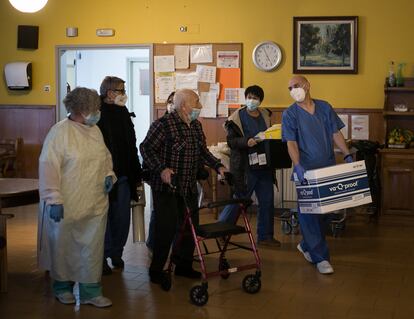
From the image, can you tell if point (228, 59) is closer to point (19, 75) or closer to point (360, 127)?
point (360, 127)

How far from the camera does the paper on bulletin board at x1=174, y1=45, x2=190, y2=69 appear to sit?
26.1 ft

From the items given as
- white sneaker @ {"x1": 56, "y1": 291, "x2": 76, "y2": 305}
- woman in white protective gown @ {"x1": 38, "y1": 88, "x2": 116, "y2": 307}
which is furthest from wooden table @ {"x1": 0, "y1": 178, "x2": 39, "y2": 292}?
white sneaker @ {"x1": 56, "y1": 291, "x2": 76, "y2": 305}

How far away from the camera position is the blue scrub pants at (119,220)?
4848mm

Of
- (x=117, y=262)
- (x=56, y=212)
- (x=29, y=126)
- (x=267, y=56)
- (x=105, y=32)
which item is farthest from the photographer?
(x=29, y=126)

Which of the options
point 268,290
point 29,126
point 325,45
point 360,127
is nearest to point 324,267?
point 268,290

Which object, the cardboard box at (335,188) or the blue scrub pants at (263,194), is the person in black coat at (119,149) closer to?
the blue scrub pants at (263,194)

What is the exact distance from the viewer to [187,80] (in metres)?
7.98

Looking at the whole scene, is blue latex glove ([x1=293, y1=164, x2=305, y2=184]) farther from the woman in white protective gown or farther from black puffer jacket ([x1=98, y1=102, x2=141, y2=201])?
the woman in white protective gown

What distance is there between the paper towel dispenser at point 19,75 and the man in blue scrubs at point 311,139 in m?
4.53

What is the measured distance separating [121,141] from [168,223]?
738 millimetres

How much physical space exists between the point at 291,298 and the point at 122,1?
4.99 metres

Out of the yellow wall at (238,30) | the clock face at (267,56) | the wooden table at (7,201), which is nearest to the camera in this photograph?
the wooden table at (7,201)

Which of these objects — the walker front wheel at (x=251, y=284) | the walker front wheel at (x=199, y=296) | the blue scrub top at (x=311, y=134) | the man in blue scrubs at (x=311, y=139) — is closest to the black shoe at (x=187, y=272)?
the walker front wheel at (x=251, y=284)

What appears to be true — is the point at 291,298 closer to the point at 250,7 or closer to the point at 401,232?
the point at 401,232
